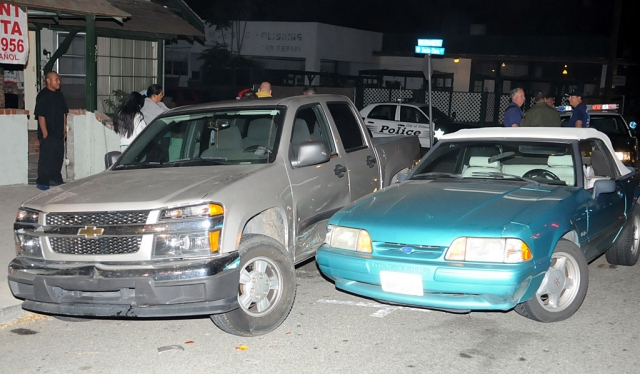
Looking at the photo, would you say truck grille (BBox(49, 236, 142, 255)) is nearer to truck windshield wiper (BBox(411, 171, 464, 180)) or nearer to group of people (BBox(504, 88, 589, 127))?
truck windshield wiper (BBox(411, 171, 464, 180))

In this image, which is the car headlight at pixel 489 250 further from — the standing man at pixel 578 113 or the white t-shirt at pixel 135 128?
the standing man at pixel 578 113

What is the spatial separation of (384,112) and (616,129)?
Result: 792 cm

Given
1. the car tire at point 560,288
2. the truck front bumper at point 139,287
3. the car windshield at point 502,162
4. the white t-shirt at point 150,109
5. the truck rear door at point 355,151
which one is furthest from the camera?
the white t-shirt at point 150,109

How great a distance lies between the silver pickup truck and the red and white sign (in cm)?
531

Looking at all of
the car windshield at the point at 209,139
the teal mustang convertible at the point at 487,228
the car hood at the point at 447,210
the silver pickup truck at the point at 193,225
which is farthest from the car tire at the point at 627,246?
the car windshield at the point at 209,139

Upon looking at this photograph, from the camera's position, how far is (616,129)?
50.8 ft

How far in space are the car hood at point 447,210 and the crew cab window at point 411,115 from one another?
1505cm

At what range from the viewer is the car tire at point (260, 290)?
5535 millimetres

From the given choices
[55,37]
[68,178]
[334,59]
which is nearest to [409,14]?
[334,59]

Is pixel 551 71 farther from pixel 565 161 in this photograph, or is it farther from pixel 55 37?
pixel 565 161

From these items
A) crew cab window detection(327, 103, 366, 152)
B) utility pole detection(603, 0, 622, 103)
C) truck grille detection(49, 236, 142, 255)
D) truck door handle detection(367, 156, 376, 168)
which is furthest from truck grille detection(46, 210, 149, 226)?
utility pole detection(603, 0, 622, 103)

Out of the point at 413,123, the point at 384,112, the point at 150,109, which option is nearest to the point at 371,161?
the point at 150,109

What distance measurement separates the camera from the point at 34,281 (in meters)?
5.33

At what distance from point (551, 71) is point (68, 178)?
1115 inches
